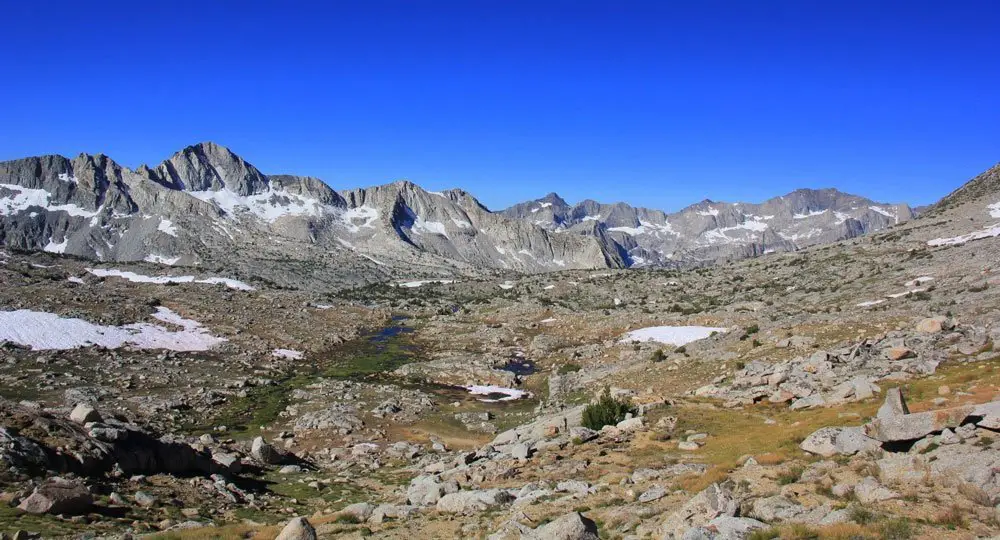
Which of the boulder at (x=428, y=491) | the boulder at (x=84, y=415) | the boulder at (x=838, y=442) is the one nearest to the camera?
the boulder at (x=838, y=442)

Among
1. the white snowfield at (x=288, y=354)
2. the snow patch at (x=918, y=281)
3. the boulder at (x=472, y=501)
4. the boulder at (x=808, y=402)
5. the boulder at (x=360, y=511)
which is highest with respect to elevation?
the snow patch at (x=918, y=281)

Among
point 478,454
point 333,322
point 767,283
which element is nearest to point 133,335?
point 333,322

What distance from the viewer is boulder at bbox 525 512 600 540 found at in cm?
1202

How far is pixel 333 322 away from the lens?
87438 mm

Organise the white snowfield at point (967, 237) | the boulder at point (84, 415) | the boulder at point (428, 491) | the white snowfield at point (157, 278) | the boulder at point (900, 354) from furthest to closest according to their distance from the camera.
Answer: the white snowfield at point (157, 278) → the white snowfield at point (967, 237) → the boulder at point (900, 354) → the boulder at point (84, 415) → the boulder at point (428, 491)

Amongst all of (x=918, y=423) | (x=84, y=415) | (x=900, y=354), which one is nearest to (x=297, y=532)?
(x=84, y=415)

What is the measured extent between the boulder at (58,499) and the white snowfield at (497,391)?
2992cm

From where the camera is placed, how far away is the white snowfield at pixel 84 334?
4628 centimetres

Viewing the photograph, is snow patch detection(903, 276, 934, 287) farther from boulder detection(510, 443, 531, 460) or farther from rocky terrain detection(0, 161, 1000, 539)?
boulder detection(510, 443, 531, 460)

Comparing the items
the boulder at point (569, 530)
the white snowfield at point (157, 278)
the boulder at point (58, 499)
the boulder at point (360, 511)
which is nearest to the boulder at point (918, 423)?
the boulder at point (569, 530)

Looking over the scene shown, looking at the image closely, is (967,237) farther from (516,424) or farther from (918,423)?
(918,423)

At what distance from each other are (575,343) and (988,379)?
48137 millimetres

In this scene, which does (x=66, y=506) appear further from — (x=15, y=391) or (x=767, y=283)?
(x=767, y=283)

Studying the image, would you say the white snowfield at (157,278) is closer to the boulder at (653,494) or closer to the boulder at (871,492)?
the boulder at (653,494)
